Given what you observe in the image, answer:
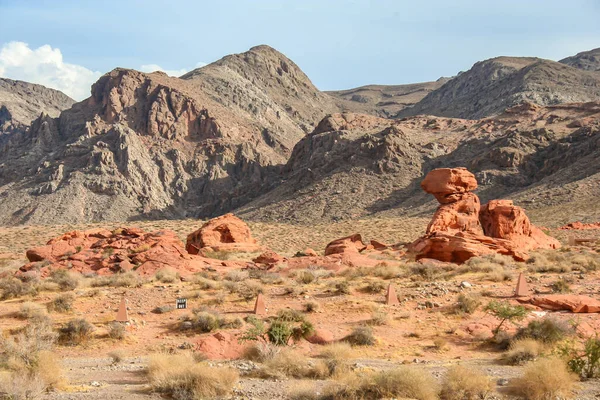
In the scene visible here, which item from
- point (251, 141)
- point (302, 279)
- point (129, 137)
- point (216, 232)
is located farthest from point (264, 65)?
point (302, 279)

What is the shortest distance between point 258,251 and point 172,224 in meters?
22.4

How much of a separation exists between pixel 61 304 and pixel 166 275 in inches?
192

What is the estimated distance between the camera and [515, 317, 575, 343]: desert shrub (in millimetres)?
12680

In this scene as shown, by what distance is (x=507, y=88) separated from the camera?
124 meters

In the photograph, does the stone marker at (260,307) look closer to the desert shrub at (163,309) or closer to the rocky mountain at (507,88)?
the desert shrub at (163,309)

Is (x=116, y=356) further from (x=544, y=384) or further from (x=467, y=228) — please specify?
(x=467, y=228)

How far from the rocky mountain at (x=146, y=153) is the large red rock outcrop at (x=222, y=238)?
2053 inches

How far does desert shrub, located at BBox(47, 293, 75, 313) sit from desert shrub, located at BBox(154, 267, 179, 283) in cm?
425

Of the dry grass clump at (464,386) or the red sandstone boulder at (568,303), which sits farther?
the red sandstone boulder at (568,303)

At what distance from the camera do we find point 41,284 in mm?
19281

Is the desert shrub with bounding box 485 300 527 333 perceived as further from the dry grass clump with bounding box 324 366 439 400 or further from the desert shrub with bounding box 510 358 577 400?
the dry grass clump with bounding box 324 366 439 400

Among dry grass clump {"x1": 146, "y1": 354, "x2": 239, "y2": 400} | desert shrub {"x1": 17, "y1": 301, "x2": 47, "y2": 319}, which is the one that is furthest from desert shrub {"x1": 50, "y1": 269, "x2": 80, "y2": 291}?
dry grass clump {"x1": 146, "y1": 354, "x2": 239, "y2": 400}

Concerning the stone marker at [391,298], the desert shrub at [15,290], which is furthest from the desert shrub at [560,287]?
the desert shrub at [15,290]

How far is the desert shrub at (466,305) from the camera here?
15499 millimetres
